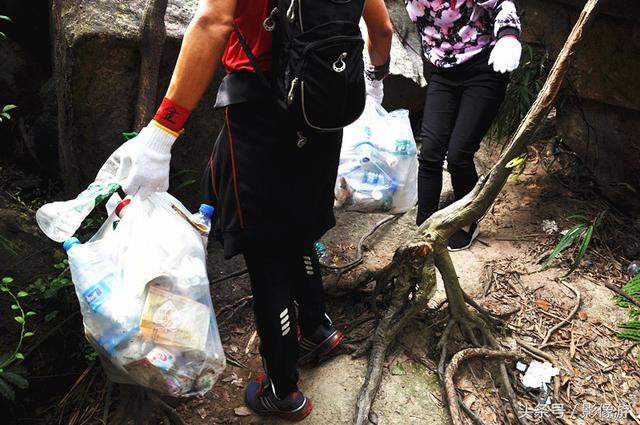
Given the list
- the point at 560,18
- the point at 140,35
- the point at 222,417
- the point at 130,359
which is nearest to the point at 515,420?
the point at 222,417

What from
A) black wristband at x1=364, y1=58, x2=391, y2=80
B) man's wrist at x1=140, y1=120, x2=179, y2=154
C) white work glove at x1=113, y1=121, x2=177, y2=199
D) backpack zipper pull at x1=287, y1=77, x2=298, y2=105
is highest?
backpack zipper pull at x1=287, y1=77, x2=298, y2=105

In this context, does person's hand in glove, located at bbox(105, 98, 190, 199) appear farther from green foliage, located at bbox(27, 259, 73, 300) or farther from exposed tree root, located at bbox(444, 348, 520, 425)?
exposed tree root, located at bbox(444, 348, 520, 425)

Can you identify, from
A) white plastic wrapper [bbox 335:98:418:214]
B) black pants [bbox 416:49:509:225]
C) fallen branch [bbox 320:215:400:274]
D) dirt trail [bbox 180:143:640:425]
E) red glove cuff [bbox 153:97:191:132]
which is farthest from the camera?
fallen branch [bbox 320:215:400:274]

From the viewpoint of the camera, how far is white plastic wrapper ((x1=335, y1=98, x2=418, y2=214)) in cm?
290

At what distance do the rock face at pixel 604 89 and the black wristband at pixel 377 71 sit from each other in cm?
164

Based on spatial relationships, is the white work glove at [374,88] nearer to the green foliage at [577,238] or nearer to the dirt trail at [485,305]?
the dirt trail at [485,305]

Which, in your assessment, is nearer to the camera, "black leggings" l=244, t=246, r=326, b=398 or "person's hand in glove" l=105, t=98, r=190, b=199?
"person's hand in glove" l=105, t=98, r=190, b=199

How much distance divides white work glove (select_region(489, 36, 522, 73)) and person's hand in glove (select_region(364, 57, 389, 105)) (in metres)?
0.63

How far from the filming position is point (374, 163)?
9.59 ft

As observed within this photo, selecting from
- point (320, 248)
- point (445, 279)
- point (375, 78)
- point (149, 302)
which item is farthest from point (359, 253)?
point (149, 302)

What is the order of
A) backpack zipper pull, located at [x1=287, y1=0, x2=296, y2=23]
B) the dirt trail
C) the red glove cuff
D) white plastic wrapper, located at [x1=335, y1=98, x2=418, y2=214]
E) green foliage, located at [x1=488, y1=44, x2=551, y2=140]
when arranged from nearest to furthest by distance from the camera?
backpack zipper pull, located at [x1=287, y1=0, x2=296, y2=23] < the red glove cuff < the dirt trail < white plastic wrapper, located at [x1=335, y1=98, x2=418, y2=214] < green foliage, located at [x1=488, y1=44, x2=551, y2=140]

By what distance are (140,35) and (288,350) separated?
1701 mm

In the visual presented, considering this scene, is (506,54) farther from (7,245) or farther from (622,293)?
(7,245)

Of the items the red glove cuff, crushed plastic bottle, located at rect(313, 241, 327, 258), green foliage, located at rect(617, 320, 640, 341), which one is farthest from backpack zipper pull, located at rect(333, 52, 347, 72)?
green foliage, located at rect(617, 320, 640, 341)
